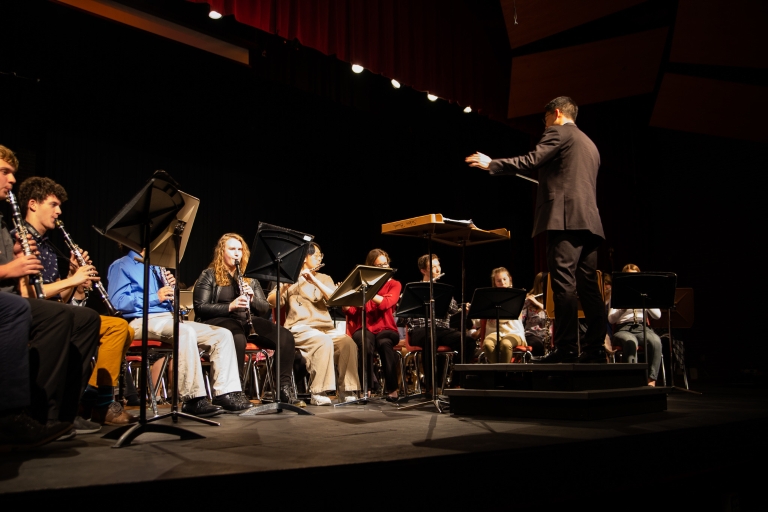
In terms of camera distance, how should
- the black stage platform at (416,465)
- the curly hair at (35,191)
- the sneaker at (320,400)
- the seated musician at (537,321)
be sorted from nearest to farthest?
1. the black stage platform at (416,465)
2. the curly hair at (35,191)
3. the sneaker at (320,400)
4. the seated musician at (537,321)

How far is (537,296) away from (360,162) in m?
4.09

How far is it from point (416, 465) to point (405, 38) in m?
4.89

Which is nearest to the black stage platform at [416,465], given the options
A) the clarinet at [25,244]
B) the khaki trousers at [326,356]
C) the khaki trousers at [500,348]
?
the clarinet at [25,244]

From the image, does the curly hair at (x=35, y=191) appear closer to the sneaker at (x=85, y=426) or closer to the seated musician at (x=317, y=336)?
the sneaker at (x=85, y=426)

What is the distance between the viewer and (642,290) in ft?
17.5

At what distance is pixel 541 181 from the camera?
3.97 metres

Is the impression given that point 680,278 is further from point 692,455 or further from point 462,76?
point 692,455

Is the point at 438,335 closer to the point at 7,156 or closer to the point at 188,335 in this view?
the point at 188,335

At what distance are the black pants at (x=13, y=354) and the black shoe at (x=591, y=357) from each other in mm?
2819

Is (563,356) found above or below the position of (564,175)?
below

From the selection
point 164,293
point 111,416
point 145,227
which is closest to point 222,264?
point 164,293

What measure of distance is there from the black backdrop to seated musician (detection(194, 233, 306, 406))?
3.03 meters

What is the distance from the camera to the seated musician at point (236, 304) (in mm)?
4492

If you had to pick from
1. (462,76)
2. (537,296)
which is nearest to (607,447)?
(537,296)
